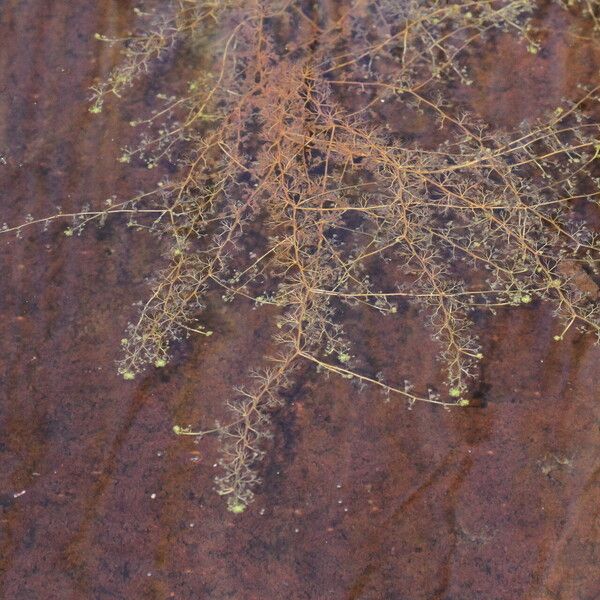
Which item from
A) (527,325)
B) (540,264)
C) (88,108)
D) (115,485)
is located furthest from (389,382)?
(88,108)

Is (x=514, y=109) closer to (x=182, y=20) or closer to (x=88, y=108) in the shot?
(x=182, y=20)

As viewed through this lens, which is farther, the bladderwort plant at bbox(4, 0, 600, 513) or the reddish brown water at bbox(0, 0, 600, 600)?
the bladderwort plant at bbox(4, 0, 600, 513)

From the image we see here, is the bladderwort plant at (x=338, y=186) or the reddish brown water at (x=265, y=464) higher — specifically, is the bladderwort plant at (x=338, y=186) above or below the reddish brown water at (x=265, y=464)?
above

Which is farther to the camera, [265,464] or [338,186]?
[338,186]

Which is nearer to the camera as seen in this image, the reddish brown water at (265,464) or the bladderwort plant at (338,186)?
the reddish brown water at (265,464)

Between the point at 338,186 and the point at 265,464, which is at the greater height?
the point at 338,186
